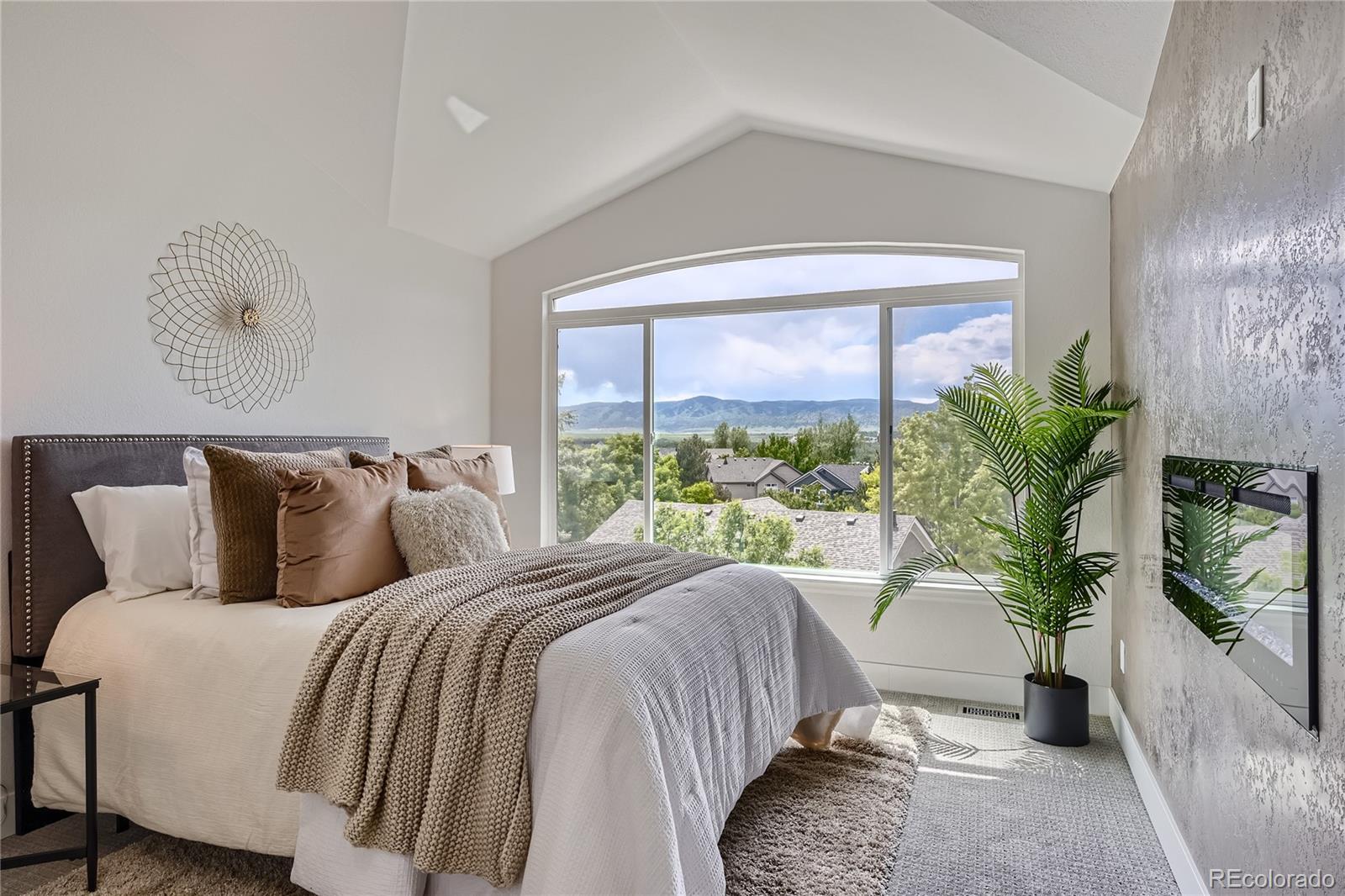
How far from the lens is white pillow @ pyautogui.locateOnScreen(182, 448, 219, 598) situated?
2.46 metres

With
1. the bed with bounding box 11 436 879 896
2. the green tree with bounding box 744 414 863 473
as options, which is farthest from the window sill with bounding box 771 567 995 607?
the bed with bounding box 11 436 879 896

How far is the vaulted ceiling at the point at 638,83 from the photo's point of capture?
8.46 feet

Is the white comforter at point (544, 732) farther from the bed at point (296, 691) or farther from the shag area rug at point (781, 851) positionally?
the shag area rug at point (781, 851)

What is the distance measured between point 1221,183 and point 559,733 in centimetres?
195

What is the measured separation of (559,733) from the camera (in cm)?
170

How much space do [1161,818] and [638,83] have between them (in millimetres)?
3441

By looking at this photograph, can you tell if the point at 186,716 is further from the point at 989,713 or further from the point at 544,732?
the point at 989,713

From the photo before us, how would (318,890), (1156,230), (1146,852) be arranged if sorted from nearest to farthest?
1. (318,890)
2. (1146,852)
3. (1156,230)

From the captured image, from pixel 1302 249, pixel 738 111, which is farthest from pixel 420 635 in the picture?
pixel 738 111

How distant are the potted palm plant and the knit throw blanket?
1958mm

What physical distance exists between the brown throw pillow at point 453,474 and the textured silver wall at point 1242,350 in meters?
2.28

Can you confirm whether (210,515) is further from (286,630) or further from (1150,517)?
(1150,517)

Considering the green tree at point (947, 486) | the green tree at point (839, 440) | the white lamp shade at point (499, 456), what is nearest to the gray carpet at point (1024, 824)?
the green tree at point (947, 486)

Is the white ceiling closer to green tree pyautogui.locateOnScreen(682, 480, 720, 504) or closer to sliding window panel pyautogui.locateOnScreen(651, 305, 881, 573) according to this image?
sliding window panel pyautogui.locateOnScreen(651, 305, 881, 573)
